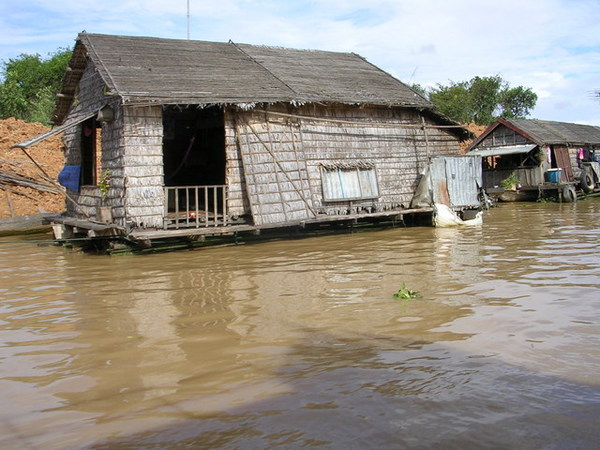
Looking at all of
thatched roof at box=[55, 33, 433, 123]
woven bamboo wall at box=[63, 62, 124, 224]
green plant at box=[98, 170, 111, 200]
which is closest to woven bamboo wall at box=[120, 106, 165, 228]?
woven bamboo wall at box=[63, 62, 124, 224]

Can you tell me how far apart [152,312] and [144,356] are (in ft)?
5.16

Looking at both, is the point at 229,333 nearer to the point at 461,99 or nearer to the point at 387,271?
the point at 387,271

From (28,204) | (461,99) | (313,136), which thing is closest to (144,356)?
(313,136)

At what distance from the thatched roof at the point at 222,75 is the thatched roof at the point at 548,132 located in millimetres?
10683

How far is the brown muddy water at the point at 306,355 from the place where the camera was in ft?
11.6

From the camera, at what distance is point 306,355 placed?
4.89 m

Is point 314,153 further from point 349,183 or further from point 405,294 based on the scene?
point 405,294

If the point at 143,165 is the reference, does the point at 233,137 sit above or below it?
above

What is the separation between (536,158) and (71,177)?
1872 cm

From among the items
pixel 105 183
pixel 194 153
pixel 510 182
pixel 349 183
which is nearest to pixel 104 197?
pixel 105 183

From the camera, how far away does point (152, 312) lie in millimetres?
6516

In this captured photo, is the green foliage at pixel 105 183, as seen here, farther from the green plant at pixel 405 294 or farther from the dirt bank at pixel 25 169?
the green plant at pixel 405 294

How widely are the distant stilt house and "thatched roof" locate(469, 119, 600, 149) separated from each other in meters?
9.83

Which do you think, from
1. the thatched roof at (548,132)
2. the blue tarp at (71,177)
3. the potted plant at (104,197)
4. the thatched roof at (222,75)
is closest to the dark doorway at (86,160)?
the blue tarp at (71,177)
